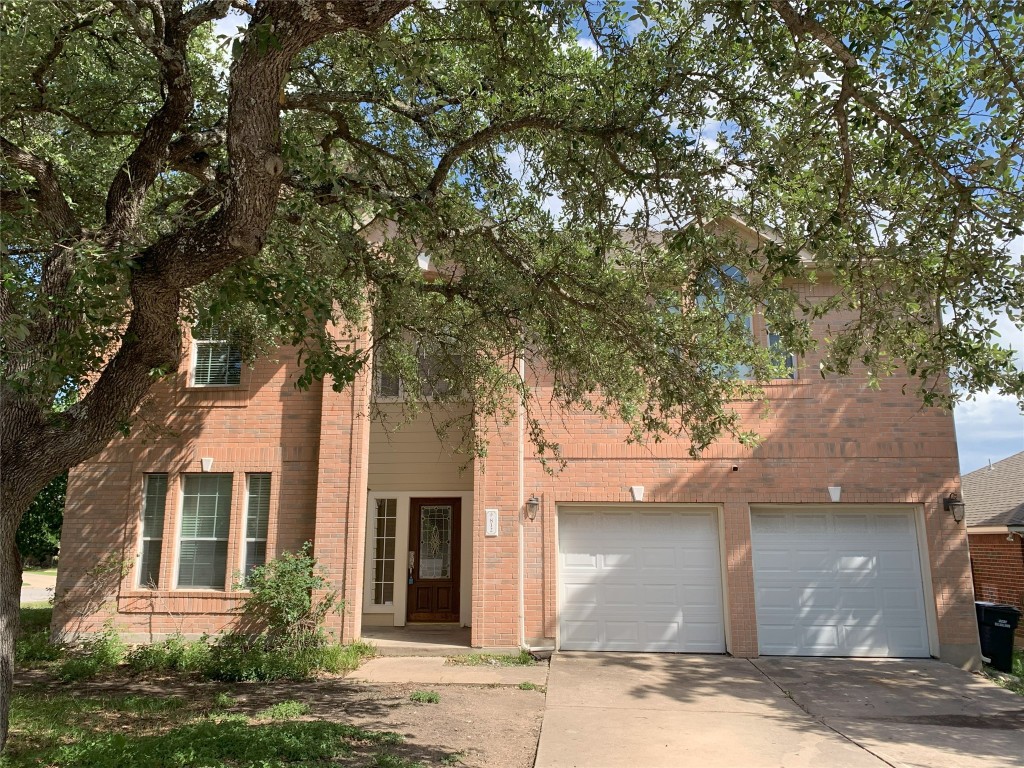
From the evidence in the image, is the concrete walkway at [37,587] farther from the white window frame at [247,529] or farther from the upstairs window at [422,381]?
the upstairs window at [422,381]

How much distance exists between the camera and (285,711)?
834 centimetres

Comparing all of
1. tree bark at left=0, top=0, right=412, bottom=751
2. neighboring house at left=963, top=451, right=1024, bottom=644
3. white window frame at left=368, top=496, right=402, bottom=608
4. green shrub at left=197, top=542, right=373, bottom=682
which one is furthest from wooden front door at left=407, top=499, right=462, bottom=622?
neighboring house at left=963, top=451, right=1024, bottom=644

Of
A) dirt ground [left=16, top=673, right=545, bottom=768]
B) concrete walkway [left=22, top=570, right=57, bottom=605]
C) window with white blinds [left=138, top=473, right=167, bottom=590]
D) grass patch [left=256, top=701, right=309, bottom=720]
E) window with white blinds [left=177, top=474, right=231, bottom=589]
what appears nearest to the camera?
dirt ground [left=16, top=673, right=545, bottom=768]

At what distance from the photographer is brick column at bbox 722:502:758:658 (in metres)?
12.0

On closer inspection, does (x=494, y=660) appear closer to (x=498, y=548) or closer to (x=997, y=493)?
(x=498, y=548)

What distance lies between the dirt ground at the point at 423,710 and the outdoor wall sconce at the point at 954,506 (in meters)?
7.23

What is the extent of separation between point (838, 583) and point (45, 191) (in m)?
11.9

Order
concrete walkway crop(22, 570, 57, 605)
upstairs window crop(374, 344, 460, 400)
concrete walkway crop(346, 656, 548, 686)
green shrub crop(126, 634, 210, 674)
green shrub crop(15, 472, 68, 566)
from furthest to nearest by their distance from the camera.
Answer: concrete walkway crop(22, 570, 57, 605) → green shrub crop(15, 472, 68, 566) → green shrub crop(126, 634, 210, 674) → upstairs window crop(374, 344, 460, 400) → concrete walkway crop(346, 656, 548, 686)

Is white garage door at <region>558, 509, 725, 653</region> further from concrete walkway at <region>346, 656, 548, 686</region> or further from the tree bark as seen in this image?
the tree bark

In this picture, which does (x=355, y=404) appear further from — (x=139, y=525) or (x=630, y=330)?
(x=630, y=330)

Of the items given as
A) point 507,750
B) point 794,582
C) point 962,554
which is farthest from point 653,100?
point 962,554

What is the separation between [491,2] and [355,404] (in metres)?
8.41

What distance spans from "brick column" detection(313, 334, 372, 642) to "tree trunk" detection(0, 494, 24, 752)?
6.26 meters

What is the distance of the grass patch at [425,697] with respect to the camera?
29.9ft
